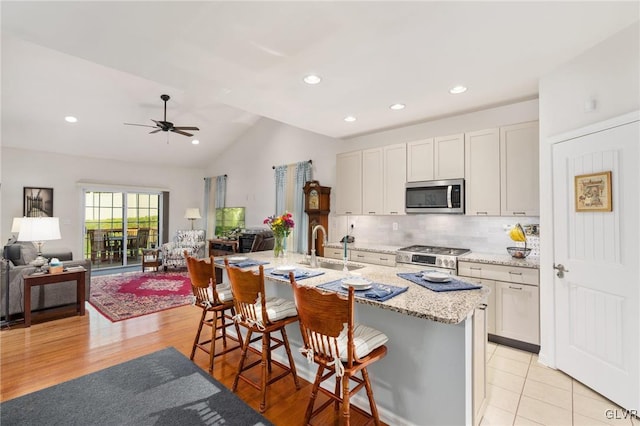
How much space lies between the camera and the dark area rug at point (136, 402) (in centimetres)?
205

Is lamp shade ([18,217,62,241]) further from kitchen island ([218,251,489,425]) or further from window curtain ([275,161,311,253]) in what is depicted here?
kitchen island ([218,251,489,425])

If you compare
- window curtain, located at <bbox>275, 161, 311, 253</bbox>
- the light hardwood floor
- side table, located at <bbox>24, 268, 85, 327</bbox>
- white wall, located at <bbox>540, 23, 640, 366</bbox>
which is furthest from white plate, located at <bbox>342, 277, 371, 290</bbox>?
side table, located at <bbox>24, 268, 85, 327</bbox>

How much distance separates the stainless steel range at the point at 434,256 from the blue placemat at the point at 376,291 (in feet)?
5.53

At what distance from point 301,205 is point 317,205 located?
2.19ft

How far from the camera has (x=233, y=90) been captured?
121 inches

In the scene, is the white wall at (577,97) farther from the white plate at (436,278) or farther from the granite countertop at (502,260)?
the white plate at (436,278)

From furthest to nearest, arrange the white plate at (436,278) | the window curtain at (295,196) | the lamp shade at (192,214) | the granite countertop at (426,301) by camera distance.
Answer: the lamp shade at (192,214) → the window curtain at (295,196) → the white plate at (436,278) → the granite countertop at (426,301)

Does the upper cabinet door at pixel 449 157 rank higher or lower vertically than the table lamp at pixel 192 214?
higher

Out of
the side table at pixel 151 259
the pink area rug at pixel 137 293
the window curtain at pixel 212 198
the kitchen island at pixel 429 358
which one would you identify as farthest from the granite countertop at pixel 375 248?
the window curtain at pixel 212 198

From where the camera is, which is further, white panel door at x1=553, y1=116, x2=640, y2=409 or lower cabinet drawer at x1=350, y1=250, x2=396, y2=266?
lower cabinet drawer at x1=350, y1=250, x2=396, y2=266

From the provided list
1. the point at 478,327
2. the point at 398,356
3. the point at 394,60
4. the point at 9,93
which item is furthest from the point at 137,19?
the point at 9,93

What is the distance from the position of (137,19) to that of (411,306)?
2480mm

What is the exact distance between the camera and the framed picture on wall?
19.9 ft

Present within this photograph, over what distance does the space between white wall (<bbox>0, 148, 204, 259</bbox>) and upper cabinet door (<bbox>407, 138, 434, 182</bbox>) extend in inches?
264
